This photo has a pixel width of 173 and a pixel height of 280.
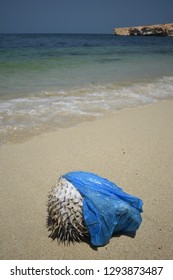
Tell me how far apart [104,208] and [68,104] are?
4.11 metres

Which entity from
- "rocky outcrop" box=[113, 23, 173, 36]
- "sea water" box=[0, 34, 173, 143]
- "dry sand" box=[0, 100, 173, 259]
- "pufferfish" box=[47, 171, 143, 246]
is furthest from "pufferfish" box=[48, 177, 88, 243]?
"rocky outcrop" box=[113, 23, 173, 36]

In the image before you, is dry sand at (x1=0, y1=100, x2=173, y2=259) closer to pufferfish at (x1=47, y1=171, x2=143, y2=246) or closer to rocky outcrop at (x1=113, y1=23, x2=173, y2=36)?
pufferfish at (x1=47, y1=171, x2=143, y2=246)

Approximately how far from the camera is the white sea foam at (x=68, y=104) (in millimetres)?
4512

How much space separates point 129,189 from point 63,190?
3.10ft

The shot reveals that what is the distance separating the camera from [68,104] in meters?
5.80

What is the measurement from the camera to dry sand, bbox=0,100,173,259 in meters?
2.06

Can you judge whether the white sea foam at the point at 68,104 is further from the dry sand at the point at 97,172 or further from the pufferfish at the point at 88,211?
the pufferfish at the point at 88,211

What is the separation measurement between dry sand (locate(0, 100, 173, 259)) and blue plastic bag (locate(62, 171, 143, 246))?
137 mm

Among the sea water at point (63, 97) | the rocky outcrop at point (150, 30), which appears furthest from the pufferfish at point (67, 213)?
the rocky outcrop at point (150, 30)

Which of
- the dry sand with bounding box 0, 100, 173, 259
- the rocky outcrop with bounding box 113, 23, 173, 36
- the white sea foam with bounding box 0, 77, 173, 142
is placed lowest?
the dry sand with bounding box 0, 100, 173, 259

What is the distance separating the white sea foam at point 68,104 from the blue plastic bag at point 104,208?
2.23 metres

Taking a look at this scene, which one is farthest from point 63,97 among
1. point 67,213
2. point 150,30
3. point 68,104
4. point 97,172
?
point 150,30
